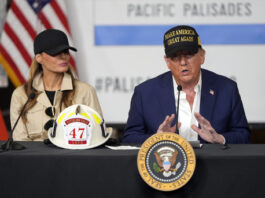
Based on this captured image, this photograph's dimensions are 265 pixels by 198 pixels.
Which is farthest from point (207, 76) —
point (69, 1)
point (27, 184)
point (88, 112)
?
point (69, 1)

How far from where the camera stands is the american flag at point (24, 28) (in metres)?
3.97

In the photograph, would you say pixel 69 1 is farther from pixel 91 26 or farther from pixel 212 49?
pixel 212 49

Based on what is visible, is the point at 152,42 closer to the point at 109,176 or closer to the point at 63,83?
the point at 63,83

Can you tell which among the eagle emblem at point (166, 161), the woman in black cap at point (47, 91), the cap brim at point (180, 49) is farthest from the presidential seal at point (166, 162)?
the woman in black cap at point (47, 91)

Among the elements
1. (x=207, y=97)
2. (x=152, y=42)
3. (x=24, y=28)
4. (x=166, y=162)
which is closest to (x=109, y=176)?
(x=166, y=162)

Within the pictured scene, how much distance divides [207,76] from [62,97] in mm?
Answer: 952

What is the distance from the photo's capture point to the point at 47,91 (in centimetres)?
305

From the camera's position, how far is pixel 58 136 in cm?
210

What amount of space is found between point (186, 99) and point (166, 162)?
3.16 feet

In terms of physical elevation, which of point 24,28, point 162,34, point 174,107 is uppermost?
point 24,28

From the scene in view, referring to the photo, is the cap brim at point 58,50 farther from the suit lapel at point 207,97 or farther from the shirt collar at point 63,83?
the suit lapel at point 207,97

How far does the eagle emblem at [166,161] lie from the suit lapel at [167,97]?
87cm

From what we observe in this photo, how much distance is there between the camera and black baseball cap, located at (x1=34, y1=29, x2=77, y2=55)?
2.96 metres

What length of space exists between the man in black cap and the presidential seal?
0.71 meters
